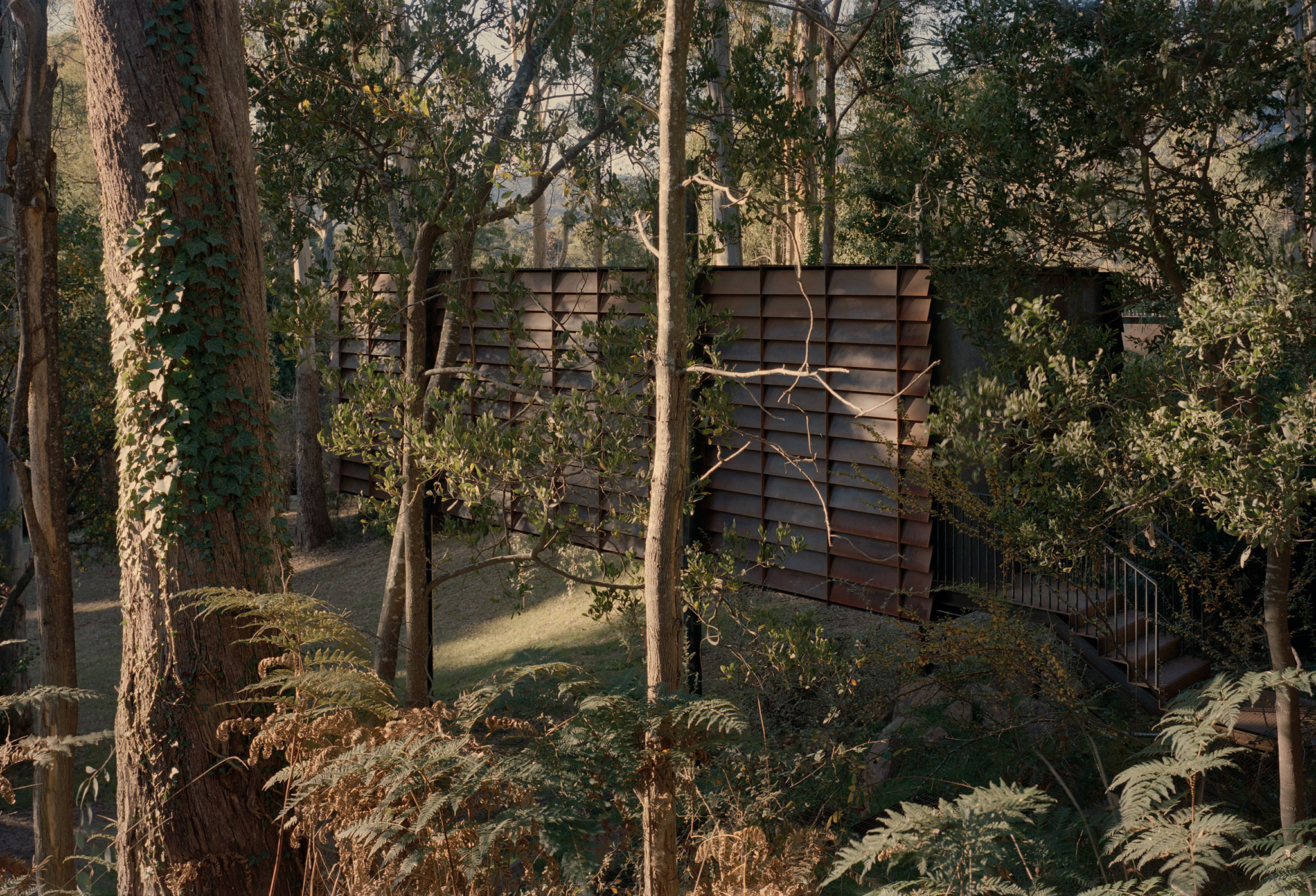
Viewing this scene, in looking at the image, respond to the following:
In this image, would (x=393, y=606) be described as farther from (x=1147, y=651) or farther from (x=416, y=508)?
(x=1147, y=651)

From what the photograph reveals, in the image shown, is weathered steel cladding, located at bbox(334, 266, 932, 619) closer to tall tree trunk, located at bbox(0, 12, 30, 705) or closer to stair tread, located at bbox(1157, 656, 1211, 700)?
stair tread, located at bbox(1157, 656, 1211, 700)

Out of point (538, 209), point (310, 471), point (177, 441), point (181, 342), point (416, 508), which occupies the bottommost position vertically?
point (310, 471)

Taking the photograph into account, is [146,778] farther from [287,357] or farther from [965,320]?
[965,320]

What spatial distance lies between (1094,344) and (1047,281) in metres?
1.27

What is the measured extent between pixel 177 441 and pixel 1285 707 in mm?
5261

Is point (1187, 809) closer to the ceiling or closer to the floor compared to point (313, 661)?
closer to the floor

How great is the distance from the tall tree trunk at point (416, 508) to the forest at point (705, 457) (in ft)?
0.10

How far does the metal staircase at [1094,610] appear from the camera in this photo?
6418 millimetres

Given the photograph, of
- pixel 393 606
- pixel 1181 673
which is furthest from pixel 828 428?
pixel 393 606

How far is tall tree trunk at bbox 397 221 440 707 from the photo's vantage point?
19.3 feet

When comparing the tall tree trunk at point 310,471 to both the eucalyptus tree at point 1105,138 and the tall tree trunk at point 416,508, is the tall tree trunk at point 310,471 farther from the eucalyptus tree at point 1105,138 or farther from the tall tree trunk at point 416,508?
the eucalyptus tree at point 1105,138

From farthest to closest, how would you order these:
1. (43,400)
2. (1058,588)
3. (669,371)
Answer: (1058,588) → (43,400) → (669,371)

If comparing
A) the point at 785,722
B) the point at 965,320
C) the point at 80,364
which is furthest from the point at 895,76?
the point at 80,364

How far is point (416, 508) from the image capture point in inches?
232
